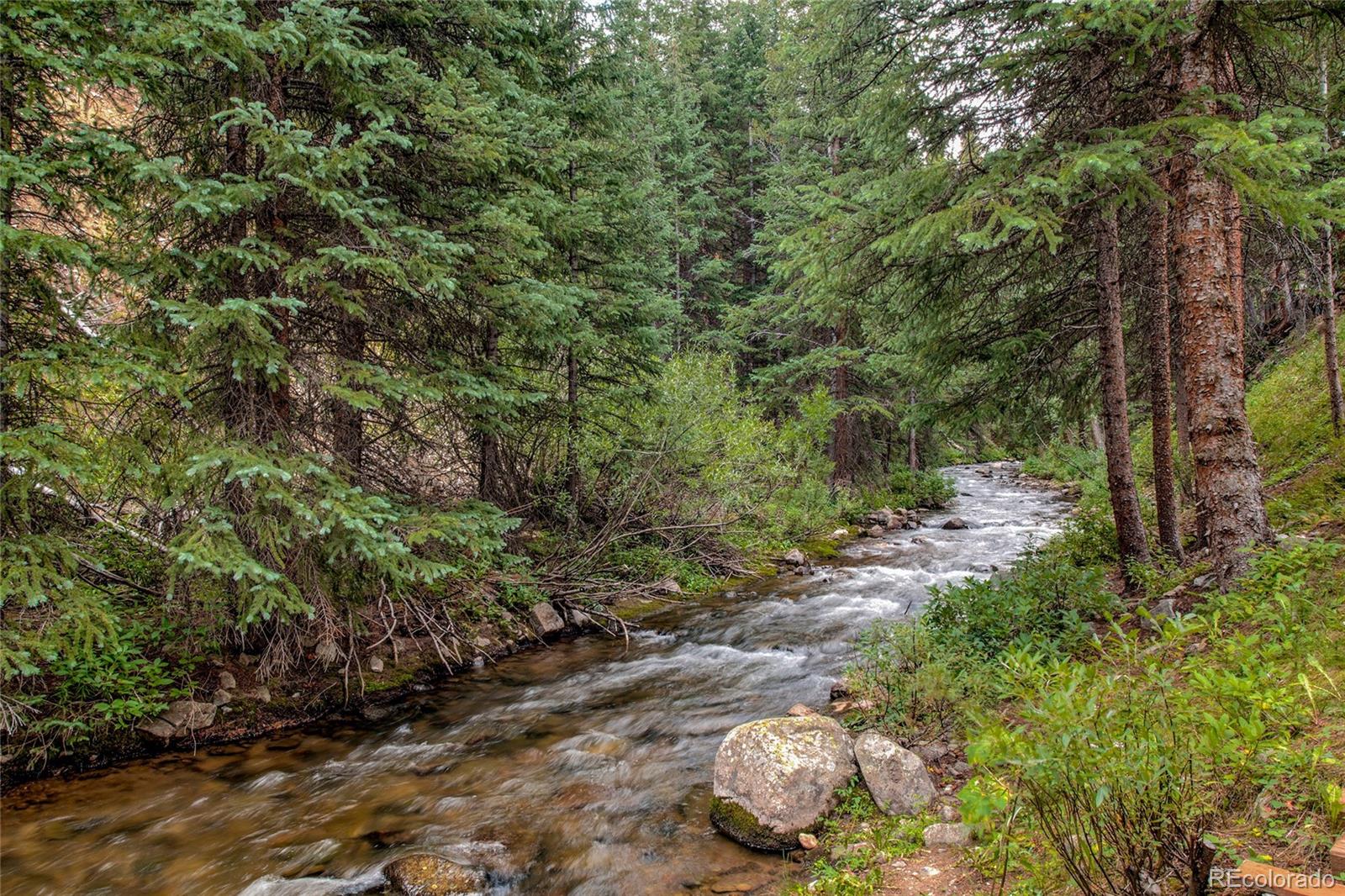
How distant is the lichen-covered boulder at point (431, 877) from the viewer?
4.09 meters

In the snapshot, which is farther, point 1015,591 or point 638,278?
point 638,278

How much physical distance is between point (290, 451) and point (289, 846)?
11.2 ft

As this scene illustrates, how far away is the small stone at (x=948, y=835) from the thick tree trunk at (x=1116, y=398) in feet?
17.8

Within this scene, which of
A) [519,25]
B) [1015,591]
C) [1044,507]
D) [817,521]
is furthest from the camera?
[1044,507]

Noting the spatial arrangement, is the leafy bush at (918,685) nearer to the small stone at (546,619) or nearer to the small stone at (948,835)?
the small stone at (948,835)

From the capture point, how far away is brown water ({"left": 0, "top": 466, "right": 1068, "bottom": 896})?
4336 mm

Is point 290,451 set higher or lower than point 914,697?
higher

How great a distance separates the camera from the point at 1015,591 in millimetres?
6734

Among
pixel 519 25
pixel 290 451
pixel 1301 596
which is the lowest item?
pixel 1301 596

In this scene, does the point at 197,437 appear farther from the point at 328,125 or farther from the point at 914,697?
the point at 914,697

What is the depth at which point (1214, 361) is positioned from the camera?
5.45 metres

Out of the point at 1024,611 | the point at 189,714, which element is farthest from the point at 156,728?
the point at 1024,611

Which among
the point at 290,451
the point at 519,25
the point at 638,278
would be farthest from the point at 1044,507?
the point at 290,451

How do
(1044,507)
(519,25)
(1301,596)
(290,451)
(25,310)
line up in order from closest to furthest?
1. (1301,596)
2. (25,310)
3. (290,451)
4. (519,25)
5. (1044,507)
